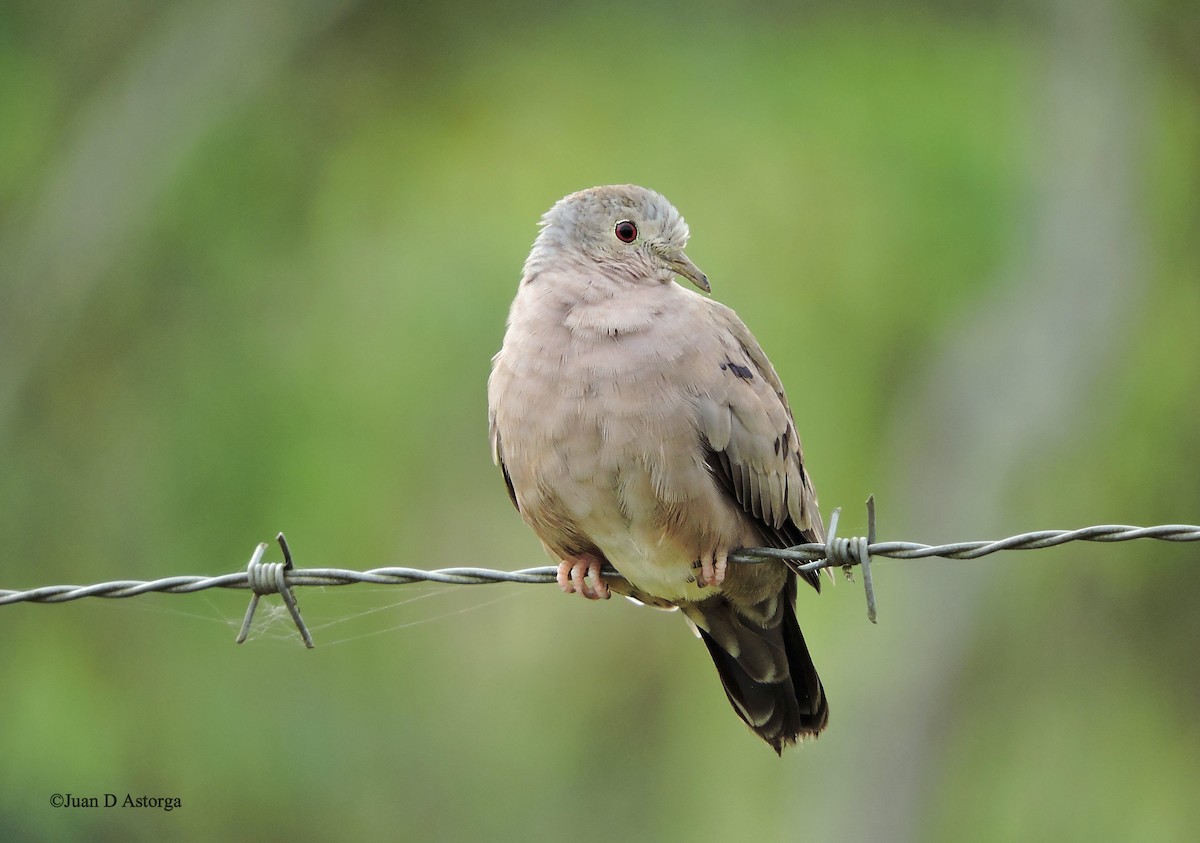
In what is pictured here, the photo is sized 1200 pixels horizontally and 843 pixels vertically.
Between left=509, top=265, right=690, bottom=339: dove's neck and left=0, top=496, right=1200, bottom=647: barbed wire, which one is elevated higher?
left=509, top=265, right=690, bottom=339: dove's neck

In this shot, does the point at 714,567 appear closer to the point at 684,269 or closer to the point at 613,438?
the point at 613,438

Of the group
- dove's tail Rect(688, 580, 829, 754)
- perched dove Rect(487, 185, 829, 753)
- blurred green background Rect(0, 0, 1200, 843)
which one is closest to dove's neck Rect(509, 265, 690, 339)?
perched dove Rect(487, 185, 829, 753)

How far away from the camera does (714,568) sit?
385 centimetres

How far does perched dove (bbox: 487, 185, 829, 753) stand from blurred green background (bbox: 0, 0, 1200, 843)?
432cm

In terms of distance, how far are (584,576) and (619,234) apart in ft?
3.68

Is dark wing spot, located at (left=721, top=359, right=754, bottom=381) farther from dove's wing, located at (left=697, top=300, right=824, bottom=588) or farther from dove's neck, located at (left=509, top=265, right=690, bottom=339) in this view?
dove's neck, located at (left=509, top=265, right=690, bottom=339)

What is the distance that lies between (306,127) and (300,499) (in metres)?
3.46

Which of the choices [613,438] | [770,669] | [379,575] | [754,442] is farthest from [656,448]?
[770,669]

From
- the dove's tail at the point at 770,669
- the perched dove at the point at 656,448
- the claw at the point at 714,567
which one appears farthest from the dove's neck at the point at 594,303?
the dove's tail at the point at 770,669

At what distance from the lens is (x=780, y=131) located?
1042cm

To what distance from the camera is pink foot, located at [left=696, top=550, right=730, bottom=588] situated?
151 inches

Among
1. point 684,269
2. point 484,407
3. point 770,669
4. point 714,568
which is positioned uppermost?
point 484,407

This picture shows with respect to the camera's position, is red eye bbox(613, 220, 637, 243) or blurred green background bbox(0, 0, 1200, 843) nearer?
red eye bbox(613, 220, 637, 243)

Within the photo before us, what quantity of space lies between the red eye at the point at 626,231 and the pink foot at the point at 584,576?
105cm
